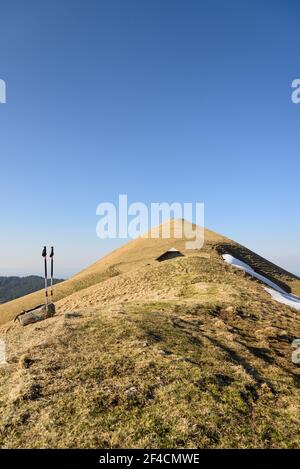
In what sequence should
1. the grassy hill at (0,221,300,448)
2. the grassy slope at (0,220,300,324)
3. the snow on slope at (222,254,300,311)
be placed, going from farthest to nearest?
the grassy slope at (0,220,300,324) → the snow on slope at (222,254,300,311) → the grassy hill at (0,221,300,448)

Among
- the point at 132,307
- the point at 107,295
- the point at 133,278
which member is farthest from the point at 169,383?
the point at 133,278

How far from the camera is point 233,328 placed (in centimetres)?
2441

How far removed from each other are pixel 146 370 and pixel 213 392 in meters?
2.92

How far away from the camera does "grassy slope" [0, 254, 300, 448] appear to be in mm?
→ 10586

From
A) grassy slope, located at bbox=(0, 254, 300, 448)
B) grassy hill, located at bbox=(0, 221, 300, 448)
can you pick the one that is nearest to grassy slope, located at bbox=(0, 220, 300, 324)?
grassy hill, located at bbox=(0, 221, 300, 448)

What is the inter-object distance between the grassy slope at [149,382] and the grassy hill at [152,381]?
0.14 ft

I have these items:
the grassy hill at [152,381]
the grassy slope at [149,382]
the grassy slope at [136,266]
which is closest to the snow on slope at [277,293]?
the grassy slope at [136,266]

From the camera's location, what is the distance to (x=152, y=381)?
45.7ft

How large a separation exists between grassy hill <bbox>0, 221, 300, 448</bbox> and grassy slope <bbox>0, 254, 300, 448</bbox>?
0.04 meters

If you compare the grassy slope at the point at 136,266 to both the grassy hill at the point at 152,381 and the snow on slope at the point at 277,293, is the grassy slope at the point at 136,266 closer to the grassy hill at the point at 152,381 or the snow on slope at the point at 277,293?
the snow on slope at the point at 277,293

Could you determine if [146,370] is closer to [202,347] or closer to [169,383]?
[169,383]

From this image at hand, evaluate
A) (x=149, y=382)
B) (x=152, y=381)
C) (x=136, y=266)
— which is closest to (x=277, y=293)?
(x=136, y=266)

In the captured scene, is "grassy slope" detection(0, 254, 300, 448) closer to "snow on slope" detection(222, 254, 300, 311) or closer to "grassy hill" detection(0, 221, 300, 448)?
"grassy hill" detection(0, 221, 300, 448)
